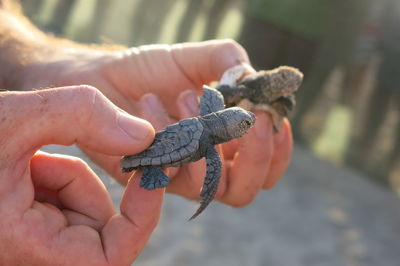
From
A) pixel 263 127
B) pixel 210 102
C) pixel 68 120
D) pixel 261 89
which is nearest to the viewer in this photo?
pixel 68 120

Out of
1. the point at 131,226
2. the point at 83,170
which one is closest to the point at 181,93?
the point at 83,170

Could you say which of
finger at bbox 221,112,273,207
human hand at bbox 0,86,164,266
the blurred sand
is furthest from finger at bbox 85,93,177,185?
the blurred sand

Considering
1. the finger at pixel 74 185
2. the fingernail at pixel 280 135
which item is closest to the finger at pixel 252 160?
the fingernail at pixel 280 135

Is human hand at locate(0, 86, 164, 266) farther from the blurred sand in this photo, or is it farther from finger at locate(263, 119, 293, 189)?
the blurred sand

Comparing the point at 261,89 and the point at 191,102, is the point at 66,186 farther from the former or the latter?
the point at 261,89

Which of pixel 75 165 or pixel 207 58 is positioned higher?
pixel 207 58

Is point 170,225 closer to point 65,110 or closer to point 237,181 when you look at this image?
point 237,181
